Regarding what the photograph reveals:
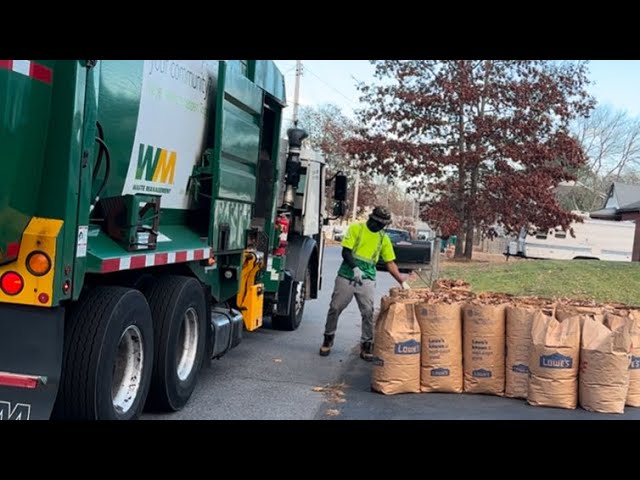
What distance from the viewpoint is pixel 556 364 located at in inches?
240

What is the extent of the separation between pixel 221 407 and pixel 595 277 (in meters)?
14.4

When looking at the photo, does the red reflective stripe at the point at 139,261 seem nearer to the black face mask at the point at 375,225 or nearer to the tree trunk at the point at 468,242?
the black face mask at the point at 375,225

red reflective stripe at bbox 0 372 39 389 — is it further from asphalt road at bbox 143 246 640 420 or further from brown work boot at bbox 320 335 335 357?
brown work boot at bbox 320 335 335 357

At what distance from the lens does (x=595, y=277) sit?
18203mm

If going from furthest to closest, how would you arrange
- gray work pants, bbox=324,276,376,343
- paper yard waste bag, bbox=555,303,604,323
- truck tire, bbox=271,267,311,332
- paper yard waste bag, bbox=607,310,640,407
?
truck tire, bbox=271,267,311,332, gray work pants, bbox=324,276,376,343, paper yard waste bag, bbox=555,303,604,323, paper yard waste bag, bbox=607,310,640,407

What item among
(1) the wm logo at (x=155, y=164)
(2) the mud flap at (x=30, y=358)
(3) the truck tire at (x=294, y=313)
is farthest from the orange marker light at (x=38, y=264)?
(3) the truck tire at (x=294, y=313)

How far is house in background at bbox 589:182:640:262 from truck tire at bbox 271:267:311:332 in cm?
2550

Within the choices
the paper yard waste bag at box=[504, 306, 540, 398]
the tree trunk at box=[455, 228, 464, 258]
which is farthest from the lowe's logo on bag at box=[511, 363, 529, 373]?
the tree trunk at box=[455, 228, 464, 258]

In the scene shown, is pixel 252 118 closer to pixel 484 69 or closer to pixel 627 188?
pixel 484 69

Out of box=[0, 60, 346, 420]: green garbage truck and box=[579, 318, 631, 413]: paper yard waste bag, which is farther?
box=[579, 318, 631, 413]: paper yard waste bag

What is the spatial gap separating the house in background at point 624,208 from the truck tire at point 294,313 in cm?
2550

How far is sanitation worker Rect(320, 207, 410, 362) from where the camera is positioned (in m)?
8.05

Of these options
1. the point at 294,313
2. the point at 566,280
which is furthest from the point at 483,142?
the point at 294,313
